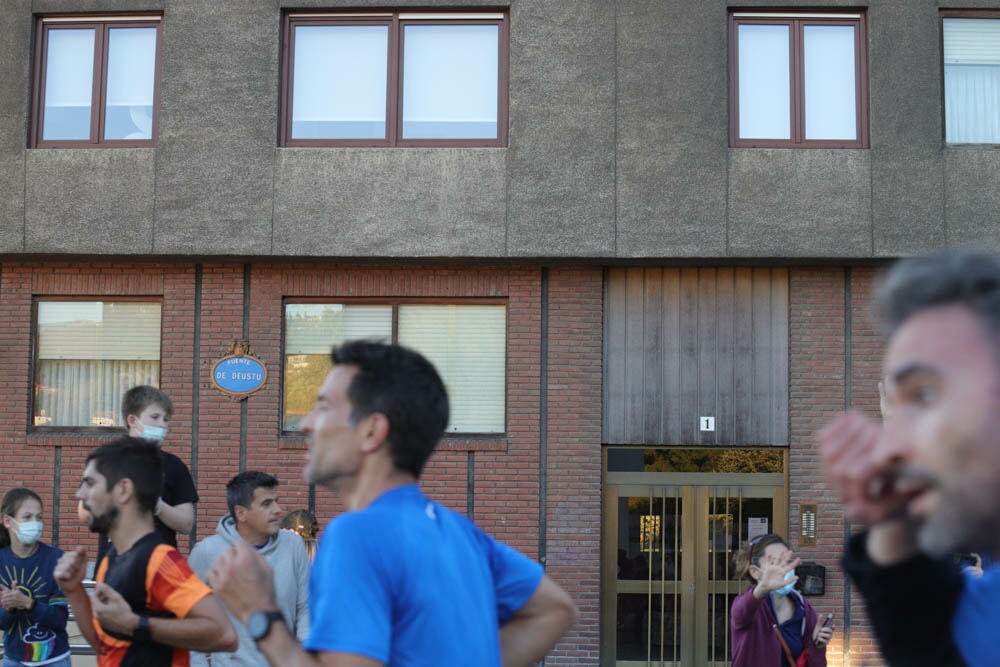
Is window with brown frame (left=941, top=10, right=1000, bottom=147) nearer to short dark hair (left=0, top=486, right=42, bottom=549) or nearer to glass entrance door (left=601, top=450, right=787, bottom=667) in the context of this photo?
glass entrance door (left=601, top=450, right=787, bottom=667)

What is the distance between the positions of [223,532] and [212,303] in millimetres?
7501

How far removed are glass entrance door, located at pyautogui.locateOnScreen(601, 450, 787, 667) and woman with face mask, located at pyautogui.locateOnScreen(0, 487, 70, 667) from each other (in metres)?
7.82

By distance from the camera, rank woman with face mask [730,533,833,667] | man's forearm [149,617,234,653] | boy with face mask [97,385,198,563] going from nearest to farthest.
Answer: man's forearm [149,617,234,653]
boy with face mask [97,385,198,563]
woman with face mask [730,533,833,667]

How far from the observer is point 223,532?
7066mm

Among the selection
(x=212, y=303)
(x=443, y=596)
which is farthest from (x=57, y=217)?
(x=443, y=596)

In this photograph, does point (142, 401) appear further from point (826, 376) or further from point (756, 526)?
point (826, 376)

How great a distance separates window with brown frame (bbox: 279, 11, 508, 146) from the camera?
14141 mm

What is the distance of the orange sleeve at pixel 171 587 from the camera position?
14.1 feet

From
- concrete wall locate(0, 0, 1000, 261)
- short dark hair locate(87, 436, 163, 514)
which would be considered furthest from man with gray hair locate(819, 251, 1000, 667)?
concrete wall locate(0, 0, 1000, 261)

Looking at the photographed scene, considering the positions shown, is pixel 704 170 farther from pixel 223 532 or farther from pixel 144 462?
pixel 144 462

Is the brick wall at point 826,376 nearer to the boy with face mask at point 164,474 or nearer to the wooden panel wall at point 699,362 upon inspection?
the wooden panel wall at point 699,362

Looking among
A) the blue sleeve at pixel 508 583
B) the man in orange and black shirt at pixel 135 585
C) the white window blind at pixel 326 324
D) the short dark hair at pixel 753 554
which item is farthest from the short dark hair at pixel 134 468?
the white window blind at pixel 326 324

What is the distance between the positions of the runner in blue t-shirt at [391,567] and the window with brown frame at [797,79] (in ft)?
38.0

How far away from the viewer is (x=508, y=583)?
10.3 feet
